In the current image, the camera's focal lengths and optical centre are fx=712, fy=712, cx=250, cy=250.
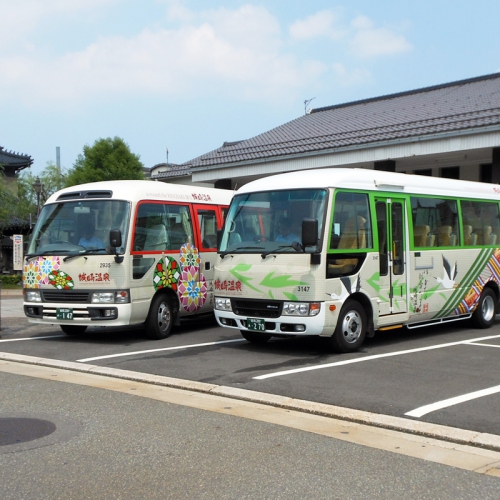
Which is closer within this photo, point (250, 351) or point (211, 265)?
point (250, 351)

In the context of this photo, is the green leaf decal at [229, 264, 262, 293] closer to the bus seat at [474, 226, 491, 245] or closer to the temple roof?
the bus seat at [474, 226, 491, 245]

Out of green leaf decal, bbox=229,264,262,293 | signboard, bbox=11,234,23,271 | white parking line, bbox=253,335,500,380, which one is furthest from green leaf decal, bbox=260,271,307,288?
signboard, bbox=11,234,23,271

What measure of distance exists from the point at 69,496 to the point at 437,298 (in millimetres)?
8809

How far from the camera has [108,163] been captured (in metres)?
53.4

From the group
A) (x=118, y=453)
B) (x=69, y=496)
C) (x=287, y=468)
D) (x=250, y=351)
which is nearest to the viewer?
(x=69, y=496)

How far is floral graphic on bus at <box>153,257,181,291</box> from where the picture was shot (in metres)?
12.4

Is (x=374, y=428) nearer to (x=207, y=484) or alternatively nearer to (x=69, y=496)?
(x=207, y=484)

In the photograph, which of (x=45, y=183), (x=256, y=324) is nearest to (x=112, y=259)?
(x=256, y=324)

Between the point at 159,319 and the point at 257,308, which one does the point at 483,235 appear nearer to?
the point at 257,308

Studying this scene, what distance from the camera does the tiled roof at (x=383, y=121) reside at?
19.0 metres

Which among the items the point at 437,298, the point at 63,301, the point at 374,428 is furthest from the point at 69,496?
the point at 437,298

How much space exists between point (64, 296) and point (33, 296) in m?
0.71

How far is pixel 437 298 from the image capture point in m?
12.3

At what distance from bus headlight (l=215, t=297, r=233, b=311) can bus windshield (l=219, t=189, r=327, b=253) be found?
764mm
